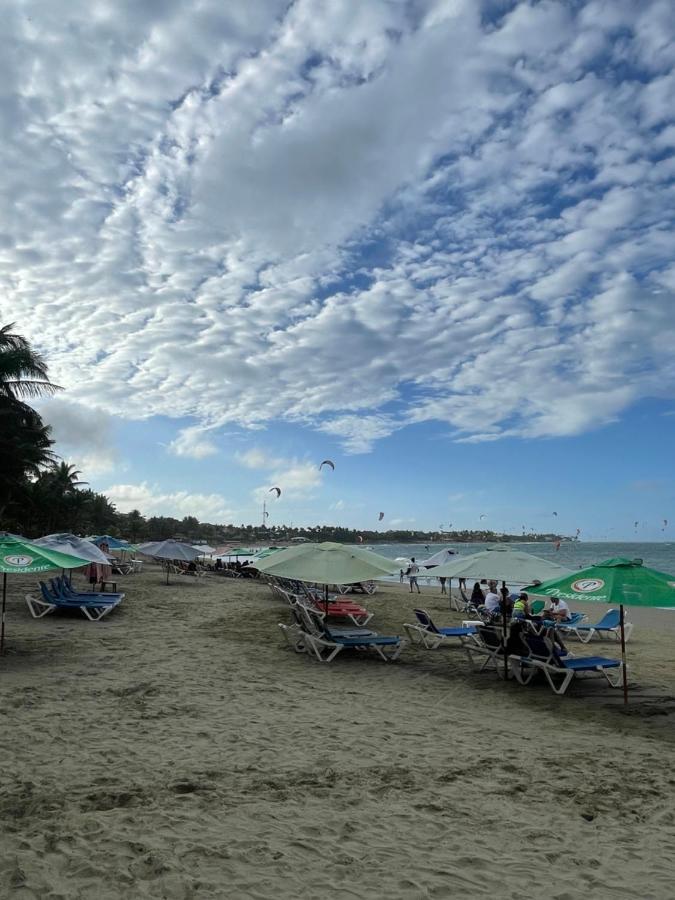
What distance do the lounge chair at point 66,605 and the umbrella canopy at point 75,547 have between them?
1024 mm

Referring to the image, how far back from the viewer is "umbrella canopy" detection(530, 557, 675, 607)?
6.25m

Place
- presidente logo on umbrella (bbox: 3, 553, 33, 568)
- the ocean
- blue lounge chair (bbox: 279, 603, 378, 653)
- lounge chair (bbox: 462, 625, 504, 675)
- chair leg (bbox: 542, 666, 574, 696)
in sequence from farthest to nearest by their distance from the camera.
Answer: the ocean → blue lounge chair (bbox: 279, 603, 378, 653) → lounge chair (bbox: 462, 625, 504, 675) → presidente logo on umbrella (bbox: 3, 553, 33, 568) → chair leg (bbox: 542, 666, 574, 696)

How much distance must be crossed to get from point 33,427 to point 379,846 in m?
27.0

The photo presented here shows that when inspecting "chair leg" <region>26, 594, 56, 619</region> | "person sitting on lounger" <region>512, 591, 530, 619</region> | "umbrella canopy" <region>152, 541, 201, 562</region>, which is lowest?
"chair leg" <region>26, 594, 56, 619</region>

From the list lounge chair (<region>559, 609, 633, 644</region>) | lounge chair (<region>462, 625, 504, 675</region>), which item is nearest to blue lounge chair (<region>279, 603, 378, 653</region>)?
lounge chair (<region>462, 625, 504, 675</region>)

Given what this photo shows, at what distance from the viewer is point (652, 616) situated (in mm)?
20016

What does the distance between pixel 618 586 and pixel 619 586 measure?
10 mm

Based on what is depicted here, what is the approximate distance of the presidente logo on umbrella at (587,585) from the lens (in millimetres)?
6477

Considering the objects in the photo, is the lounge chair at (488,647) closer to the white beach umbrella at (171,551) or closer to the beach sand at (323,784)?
the beach sand at (323,784)

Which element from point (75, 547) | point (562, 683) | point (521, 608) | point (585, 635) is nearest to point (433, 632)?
point (562, 683)

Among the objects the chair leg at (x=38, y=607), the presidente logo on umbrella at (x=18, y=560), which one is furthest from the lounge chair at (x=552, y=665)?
the chair leg at (x=38, y=607)

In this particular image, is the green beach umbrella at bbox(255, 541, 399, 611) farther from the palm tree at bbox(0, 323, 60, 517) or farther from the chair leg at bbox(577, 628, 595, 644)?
the palm tree at bbox(0, 323, 60, 517)

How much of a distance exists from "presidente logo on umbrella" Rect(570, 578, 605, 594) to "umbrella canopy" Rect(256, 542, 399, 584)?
3.13 m

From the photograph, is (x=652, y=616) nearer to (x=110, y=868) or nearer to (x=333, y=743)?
(x=333, y=743)
